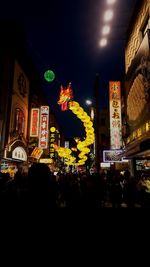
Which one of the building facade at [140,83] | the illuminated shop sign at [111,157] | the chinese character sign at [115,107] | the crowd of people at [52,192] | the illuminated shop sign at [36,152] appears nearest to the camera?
the crowd of people at [52,192]

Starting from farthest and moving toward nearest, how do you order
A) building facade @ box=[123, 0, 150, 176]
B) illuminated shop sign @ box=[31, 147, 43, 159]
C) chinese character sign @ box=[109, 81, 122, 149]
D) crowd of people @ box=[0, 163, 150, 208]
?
illuminated shop sign @ box=[31, 147, 43, 159] < chinese character sign @ box=[109, 81, 122, 149] < building facade @ box=[123, 0, 150, 176] < crowd of people @ box=[0, 163, 150, 208]

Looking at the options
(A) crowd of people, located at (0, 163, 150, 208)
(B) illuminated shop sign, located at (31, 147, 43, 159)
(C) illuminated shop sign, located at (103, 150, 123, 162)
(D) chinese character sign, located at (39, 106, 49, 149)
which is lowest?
(A) crowd of people, located at (0, 163, 150, 208)

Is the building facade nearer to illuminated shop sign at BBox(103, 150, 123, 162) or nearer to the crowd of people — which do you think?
the crowd of people

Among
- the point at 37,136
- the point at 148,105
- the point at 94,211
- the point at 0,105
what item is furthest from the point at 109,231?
the point at 37,136

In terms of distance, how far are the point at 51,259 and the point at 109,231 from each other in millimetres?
2353

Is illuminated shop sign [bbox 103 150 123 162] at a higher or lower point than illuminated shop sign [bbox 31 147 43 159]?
lower

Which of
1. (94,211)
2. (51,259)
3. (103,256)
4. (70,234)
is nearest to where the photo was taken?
(51,259)

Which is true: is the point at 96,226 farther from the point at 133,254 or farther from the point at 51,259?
the point at 51,259

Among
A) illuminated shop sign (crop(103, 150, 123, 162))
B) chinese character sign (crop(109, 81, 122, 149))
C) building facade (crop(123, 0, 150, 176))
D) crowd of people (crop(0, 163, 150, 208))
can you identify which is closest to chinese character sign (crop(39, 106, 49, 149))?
chinese character sign (crop(109, 81, 122, 149))

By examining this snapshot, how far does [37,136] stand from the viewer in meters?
28.1

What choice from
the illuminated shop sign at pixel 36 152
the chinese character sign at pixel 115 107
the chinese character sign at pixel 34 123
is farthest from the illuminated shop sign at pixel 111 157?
the chinese character sign at pixel 34 123

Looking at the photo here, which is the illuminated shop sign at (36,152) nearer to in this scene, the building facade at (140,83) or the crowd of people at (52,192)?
the building facade at (140,83)

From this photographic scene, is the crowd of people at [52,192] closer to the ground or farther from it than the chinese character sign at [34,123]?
closer to the ground

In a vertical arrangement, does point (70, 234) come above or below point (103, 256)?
above
